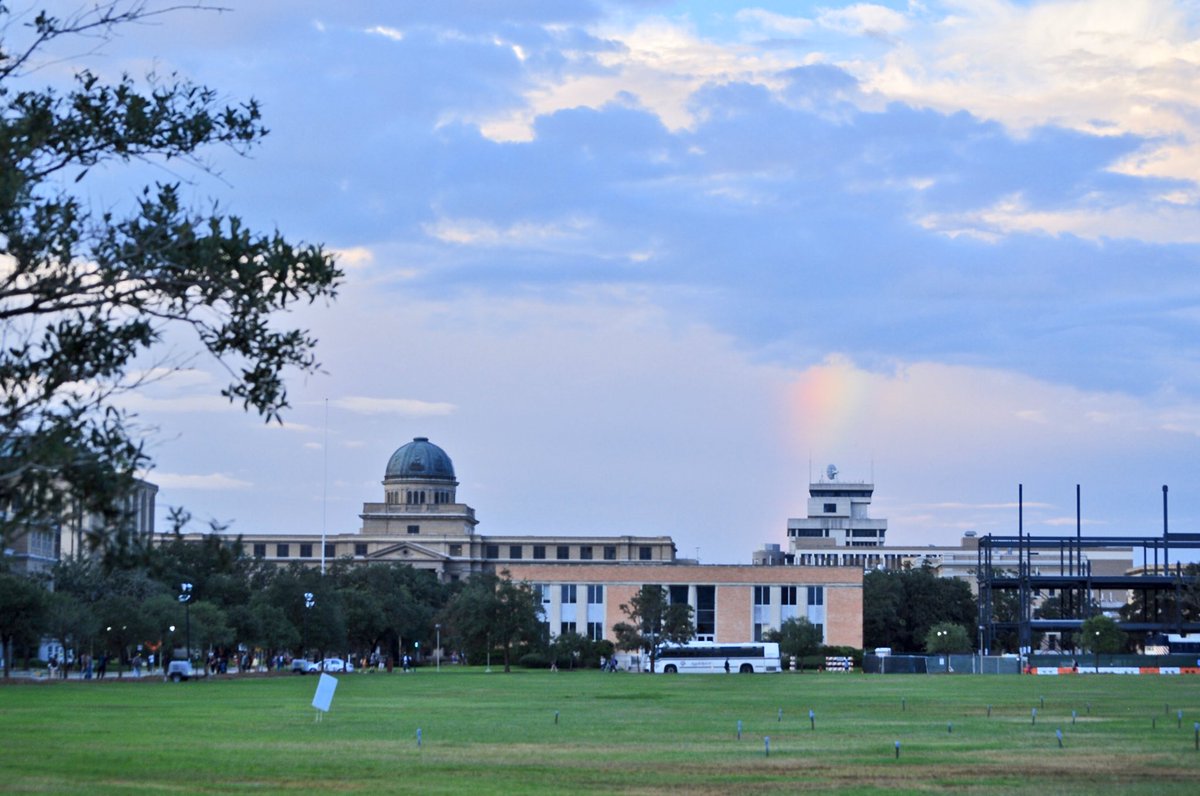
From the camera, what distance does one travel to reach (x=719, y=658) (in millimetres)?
151875

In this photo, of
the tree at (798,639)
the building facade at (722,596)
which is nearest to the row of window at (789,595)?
the building facade at (722,596)

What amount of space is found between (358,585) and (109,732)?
12711 cm

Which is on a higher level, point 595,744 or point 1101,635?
point 1101,635

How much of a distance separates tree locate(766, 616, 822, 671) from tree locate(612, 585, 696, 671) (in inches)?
355

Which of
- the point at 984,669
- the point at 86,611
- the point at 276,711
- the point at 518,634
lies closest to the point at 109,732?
the point at 276,711

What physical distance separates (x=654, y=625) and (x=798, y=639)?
14.3 metres

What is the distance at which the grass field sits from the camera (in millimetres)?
34156

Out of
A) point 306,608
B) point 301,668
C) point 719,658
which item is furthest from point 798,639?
point 301,668

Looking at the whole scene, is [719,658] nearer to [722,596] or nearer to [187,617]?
[722,596]

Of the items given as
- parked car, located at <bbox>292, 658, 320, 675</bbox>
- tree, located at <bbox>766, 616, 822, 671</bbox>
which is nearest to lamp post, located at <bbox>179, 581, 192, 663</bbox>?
parked car, located at <bbox>292, 658, 320, 675</bbox>

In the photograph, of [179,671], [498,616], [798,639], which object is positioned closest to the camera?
[179,671]

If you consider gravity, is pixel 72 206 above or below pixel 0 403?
above

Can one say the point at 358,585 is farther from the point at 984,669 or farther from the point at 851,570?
the point at 984,669

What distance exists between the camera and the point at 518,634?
154 m
